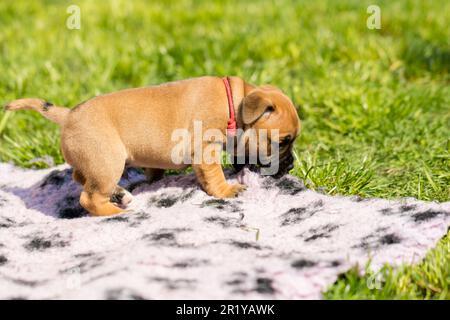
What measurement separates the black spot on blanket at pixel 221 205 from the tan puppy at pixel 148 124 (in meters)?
0.09

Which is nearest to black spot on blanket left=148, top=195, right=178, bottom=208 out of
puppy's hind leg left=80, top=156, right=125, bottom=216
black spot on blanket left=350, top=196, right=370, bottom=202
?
puppy's hind leg left=80, top=156, right=125, bottom=216

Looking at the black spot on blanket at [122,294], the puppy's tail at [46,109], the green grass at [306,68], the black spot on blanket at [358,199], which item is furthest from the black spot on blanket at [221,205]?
the black spot on blanket at [122,294]

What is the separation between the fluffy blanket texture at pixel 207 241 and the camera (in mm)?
3420

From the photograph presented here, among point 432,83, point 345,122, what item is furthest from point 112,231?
point 432,83

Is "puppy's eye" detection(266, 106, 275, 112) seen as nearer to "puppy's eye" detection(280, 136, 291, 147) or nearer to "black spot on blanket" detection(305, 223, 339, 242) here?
"puppy's eye" detection(280, 136, 291, 147)

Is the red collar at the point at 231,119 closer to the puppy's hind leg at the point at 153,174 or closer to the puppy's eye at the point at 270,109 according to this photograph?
the puppy's eye at the point at 270,109

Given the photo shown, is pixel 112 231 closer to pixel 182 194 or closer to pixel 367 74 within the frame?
pixel 182 194

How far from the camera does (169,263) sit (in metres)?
3.61

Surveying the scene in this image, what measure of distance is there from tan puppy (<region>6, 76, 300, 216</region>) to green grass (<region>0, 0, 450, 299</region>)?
60cm

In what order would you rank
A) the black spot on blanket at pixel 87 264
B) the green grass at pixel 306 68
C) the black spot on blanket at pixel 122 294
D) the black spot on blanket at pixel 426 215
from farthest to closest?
the green grass at pixel 306 68
the black spot on blanket at pixel 426 215
the black spot on blanket at pixel 87 264
the black spot on blanket at pixel 122 294

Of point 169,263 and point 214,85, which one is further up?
point 214,85

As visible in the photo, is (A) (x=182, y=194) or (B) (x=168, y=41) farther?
(B) (x=168, y=41)
